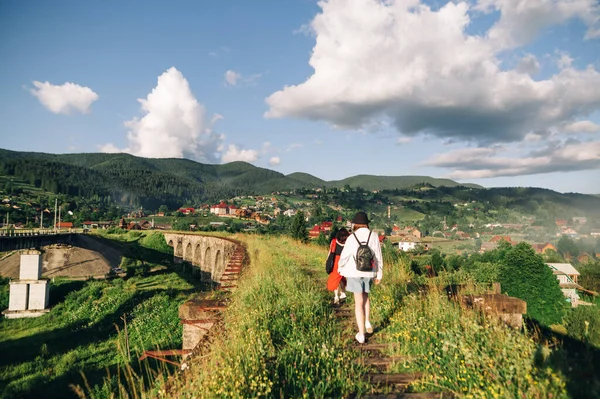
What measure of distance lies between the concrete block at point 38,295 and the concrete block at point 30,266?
1.63m

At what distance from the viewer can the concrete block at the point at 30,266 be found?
30500 millimetres

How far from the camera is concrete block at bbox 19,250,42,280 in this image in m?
30.5

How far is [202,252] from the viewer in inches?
1683

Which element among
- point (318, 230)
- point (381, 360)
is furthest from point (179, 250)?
point (381, 360)

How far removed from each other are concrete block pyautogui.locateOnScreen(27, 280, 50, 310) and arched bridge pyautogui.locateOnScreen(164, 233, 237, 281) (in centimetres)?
1447

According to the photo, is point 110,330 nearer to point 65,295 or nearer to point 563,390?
point 65,295

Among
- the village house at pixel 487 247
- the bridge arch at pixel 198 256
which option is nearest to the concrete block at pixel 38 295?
the bridge arch at pixel 198 256

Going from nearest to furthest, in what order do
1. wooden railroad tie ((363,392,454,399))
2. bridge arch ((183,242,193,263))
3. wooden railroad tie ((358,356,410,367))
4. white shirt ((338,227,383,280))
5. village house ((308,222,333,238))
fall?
wooden railroad tie ((363,392,454,399))
wooden railroad tie ((358,356,410,367))
white shirt ((338,227,383,280))
bridge arch ((183,242,193,263))
village house ((308,222,333,238))

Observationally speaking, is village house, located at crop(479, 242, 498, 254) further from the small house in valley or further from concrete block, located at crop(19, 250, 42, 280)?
concrete block, located at crop(19, 250, 42, 280)

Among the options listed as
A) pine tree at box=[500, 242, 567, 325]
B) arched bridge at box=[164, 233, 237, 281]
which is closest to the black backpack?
arched bridge at box=[164, 233, 237, 281]

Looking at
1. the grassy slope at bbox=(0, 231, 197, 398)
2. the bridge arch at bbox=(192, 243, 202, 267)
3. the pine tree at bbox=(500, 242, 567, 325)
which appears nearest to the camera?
the grassy slope at bbox=(0, 231, 197, 398)

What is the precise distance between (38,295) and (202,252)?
17240mm

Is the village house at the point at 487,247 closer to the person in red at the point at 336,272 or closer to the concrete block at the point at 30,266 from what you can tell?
the concrete block at the point at 30,266

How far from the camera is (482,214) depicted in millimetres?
182500
